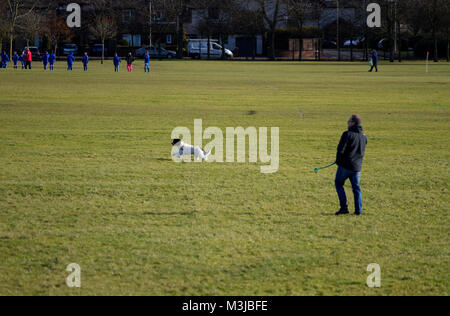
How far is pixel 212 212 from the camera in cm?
1114

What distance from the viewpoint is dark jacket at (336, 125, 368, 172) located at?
33.6 feet

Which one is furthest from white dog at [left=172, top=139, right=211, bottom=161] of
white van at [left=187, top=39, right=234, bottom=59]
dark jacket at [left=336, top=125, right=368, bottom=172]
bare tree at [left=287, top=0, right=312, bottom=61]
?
white van at [left=187, top=39, right=234, bottom=59]

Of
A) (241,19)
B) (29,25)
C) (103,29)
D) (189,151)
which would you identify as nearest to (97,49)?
(103,29)

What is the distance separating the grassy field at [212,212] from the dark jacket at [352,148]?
3.36 ft

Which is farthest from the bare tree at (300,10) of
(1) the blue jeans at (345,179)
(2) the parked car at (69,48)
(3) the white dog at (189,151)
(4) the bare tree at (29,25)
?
(1) the blue jeans at (345,179)

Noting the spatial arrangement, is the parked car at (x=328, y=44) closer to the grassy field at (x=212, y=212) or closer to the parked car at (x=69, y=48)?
the parked car at (x=69, y=48)

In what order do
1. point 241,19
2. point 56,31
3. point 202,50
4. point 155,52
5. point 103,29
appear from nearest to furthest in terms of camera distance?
point 103,29 → point 241,19 → point 56,31 → point 155,52 → point 202,50

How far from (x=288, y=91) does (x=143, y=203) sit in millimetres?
23908

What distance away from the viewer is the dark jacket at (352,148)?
1023 cm

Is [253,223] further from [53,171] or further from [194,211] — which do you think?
[53,171]

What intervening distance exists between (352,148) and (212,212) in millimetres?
2733

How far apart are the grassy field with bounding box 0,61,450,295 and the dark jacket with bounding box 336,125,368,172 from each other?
1023 mm

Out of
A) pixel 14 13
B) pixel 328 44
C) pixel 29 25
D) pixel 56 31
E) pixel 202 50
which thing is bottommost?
pixel 202 50

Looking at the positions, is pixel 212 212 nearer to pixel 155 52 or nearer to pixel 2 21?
pixel 2 21
